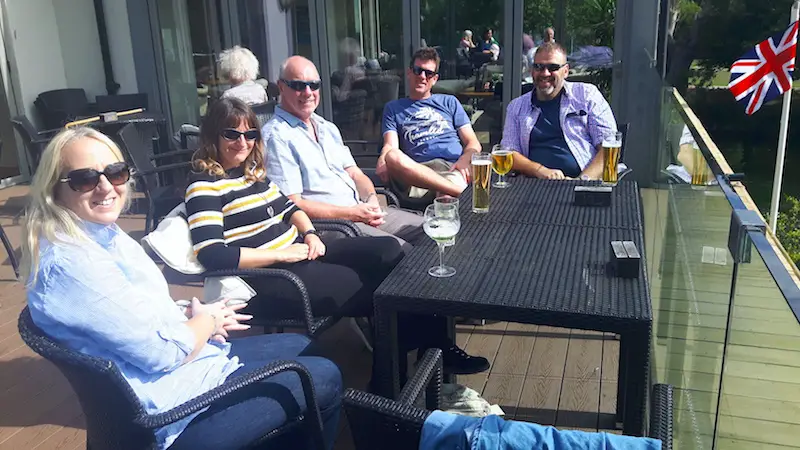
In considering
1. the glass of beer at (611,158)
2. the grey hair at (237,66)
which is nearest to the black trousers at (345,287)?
the glass of beer at (611,158)

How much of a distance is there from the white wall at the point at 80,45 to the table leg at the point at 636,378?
7.09 m

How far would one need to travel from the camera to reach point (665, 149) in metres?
3.42

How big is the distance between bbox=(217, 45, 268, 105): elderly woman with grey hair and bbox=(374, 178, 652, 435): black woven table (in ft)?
9.02

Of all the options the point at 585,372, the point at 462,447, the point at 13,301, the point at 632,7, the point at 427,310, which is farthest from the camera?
the point at 632,7

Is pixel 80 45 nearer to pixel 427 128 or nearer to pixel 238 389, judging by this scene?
pixel 427 128

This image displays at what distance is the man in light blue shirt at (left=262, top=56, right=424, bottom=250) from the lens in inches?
113

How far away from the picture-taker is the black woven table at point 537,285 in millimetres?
1621

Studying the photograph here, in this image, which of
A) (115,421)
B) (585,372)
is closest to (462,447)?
(115,421)

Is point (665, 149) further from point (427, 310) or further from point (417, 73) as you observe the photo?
point (427, 310)

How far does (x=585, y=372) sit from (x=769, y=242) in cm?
164

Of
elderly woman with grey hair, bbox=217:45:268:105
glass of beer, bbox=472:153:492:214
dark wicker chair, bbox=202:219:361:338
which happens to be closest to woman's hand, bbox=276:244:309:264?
dark wicker chair, bbox=202:219:361:338

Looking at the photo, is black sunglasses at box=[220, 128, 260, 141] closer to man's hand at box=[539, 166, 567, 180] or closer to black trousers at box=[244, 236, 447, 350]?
black trousers at box=[244, 236, 447, 350]

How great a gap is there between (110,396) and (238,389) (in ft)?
0.93

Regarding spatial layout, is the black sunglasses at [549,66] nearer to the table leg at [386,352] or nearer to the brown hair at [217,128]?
the brown hair at [217,128]
